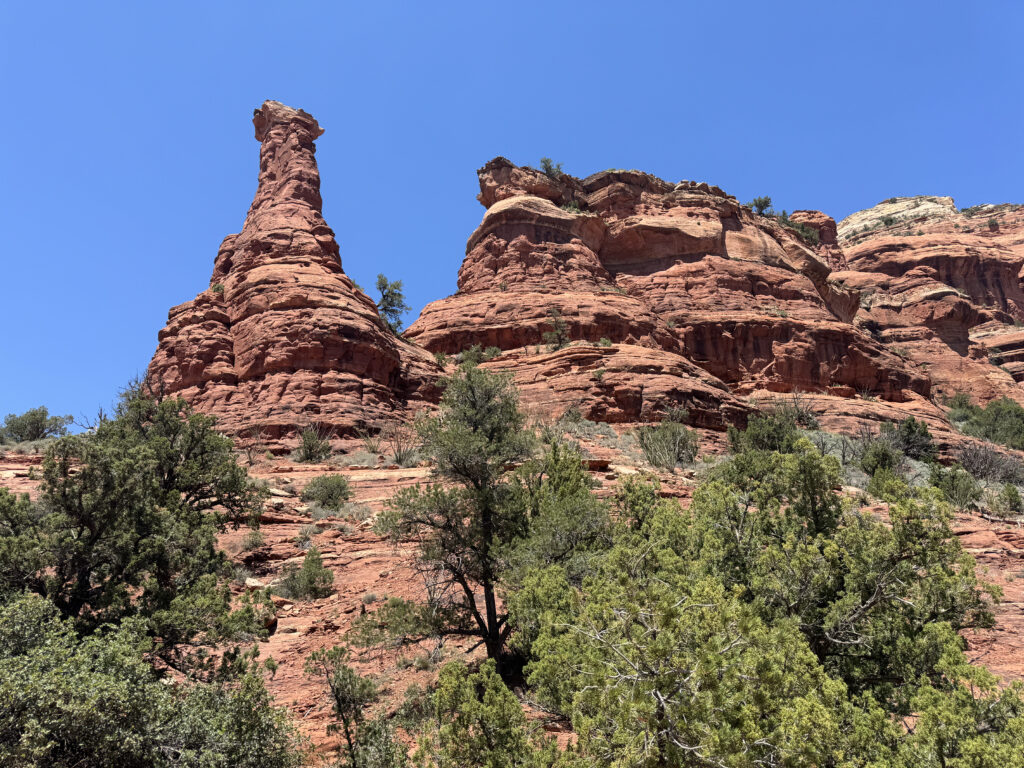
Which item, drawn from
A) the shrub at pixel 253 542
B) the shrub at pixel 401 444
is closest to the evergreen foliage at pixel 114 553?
the shrub at pixel 253 542

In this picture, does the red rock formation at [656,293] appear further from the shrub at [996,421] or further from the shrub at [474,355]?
the shrub at [996,421]

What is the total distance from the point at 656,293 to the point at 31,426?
40.9 m

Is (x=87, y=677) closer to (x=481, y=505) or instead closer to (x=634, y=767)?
(x=634, y=767)

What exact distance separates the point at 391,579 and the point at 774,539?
8.71m

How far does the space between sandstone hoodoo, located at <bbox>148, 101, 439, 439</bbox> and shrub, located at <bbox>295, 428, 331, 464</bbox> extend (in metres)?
1.97

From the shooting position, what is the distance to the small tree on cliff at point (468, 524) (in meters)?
10.6

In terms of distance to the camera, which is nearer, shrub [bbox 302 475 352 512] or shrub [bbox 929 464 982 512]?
shrub [bbox 929 464 982 512]

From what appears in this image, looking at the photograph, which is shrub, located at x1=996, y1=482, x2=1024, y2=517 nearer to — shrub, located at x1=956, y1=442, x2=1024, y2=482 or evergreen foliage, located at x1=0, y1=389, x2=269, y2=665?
shrub, located at x1=956, y1=442, x2=1024, y2=482

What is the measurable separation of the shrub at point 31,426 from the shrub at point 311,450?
41.0 feet

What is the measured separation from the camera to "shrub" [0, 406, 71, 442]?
2866 centimetres

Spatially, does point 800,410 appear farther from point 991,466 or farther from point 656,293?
point 656,293

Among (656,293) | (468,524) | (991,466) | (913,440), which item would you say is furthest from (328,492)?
(656,293)

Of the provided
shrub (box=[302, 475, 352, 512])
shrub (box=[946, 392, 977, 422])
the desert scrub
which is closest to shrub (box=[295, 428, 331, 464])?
shrub (box=[302, 475, 352, 512])

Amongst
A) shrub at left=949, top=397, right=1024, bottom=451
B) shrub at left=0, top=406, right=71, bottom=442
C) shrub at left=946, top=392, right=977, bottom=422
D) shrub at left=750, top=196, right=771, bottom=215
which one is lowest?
shrub at left=949, top=397, right=1024, bottom=451
